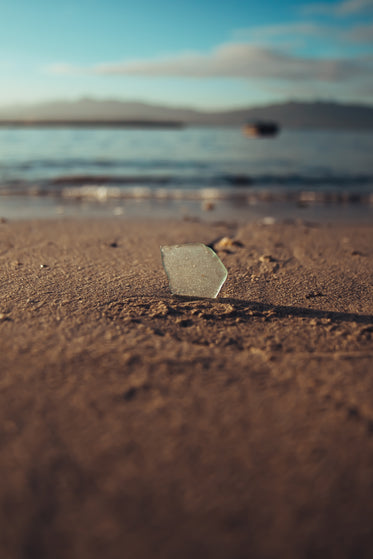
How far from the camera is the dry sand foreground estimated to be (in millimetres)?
911

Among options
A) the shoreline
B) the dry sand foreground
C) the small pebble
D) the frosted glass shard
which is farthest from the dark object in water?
the frosted glass shard

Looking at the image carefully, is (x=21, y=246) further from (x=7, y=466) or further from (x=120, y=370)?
(x=7, y=466)

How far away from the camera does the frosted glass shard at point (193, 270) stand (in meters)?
2.06

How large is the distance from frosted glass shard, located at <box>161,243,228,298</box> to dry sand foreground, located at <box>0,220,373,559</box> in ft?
0.30

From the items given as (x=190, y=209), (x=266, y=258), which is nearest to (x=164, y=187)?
(x=190, y=209)

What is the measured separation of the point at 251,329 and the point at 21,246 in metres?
2.31

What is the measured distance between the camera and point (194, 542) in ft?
2.90

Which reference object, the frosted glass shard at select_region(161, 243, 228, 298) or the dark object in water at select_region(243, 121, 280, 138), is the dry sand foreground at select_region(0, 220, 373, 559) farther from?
the dark object in water at select_region(243, 121, 280, 138)

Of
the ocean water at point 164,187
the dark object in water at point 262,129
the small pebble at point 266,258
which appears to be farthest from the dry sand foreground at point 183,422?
the dark object in water at point 262,129

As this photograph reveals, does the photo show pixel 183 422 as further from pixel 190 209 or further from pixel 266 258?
pixel 190 209

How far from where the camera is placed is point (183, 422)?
48.1 inches

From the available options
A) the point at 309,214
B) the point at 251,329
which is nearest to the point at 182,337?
the point at 251,329

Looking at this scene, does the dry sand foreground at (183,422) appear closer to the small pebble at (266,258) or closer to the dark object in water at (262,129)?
the small pebble at (266,258)

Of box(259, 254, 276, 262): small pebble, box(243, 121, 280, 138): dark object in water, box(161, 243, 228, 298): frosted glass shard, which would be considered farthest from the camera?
box(243, 121, 280, 138): dark object in water
